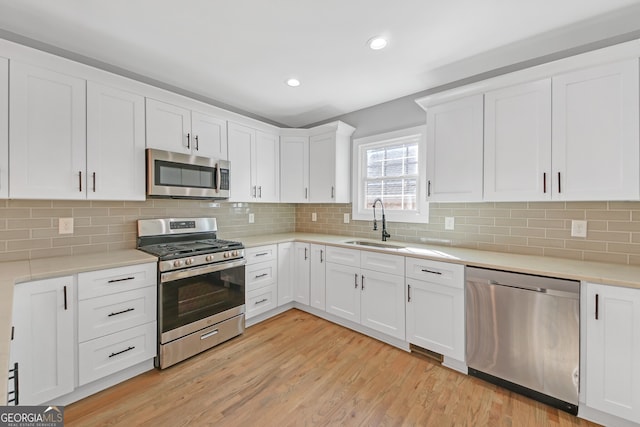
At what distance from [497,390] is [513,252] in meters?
1.10

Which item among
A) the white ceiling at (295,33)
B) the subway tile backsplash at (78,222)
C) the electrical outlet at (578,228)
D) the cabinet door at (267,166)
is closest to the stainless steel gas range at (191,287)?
the subway tile backsplash at (78,222)

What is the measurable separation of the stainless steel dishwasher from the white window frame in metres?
1.02

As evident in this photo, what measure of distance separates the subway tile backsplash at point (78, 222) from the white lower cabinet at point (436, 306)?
2247mm

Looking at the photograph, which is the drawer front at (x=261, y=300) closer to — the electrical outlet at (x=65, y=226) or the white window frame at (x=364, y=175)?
the white window frame at (x=364, y=175)

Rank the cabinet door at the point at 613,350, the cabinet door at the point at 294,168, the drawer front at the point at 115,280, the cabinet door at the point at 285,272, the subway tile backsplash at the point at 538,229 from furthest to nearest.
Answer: the cabinet door at the point at 294,168
the cabinet door at the point at 285,272
the subway tile backsplash at the point at 538,229
the drawer front at the point at 115,280
the cabinet door at the point at 613,350

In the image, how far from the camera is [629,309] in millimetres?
1530

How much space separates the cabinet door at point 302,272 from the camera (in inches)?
127

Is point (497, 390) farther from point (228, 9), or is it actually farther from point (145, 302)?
point (228, 9)

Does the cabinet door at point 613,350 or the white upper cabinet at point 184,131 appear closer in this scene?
the cabinet door at point 613,350

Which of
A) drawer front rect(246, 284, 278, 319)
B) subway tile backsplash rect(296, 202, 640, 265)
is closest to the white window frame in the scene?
subway tile backsplash rect(296, 202, 640, 265)

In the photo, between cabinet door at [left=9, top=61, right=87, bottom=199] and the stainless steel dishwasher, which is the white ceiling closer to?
cabinet door at [left=9, top=61, right=87, bottom=199]

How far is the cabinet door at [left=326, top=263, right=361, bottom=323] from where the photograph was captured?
2779 mm

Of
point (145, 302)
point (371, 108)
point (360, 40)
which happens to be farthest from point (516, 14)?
point (145, 302)

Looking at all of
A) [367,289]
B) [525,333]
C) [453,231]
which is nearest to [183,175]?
[367,289]
